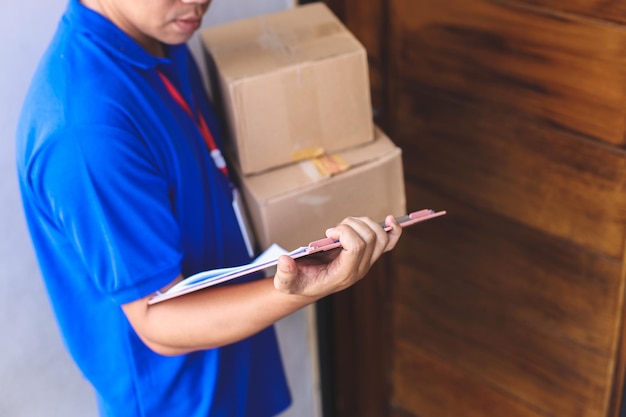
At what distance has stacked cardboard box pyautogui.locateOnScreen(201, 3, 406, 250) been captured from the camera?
1325 millimetres

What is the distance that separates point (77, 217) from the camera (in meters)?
1.08

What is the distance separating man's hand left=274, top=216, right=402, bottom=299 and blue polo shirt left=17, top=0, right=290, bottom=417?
0.20 metres

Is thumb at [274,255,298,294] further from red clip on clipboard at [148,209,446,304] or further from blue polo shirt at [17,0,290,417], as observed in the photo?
blue polo shirt at [17,0,290,417]

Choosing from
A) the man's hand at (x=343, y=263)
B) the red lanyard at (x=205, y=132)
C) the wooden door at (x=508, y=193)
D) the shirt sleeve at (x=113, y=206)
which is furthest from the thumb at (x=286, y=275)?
the wooden door at (x=508, y=193)

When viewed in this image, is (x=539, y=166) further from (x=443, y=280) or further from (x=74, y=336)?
(x=74, y=336)

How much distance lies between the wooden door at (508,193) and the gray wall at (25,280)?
349 millimetres

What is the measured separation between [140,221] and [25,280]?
2.02ft

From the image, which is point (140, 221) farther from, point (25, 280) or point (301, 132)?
point (25, 280)

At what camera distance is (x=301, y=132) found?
137 cm

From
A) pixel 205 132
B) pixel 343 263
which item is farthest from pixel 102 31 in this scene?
pixel 343 263

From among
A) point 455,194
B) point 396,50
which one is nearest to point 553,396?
point 455,194

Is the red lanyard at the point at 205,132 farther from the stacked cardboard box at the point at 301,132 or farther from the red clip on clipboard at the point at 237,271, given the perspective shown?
the red clip on clipboard at the point at 237,271

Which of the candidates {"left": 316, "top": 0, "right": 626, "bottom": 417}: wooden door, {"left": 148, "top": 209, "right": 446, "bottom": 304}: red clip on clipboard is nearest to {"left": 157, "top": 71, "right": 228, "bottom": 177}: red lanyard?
{"left": 148, "top": 209, "right": 446, "bottom": 304}: red clip on clipboard

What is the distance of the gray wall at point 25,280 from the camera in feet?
4.81
